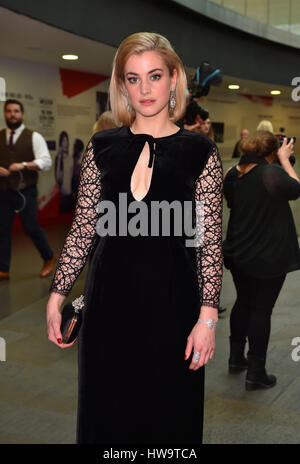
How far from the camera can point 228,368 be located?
3.83 m

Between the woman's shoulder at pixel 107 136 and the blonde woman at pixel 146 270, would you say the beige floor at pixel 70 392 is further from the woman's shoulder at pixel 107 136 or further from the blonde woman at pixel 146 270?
the woman's shoulder at pixel 107 136

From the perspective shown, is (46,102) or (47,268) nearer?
(47,268)

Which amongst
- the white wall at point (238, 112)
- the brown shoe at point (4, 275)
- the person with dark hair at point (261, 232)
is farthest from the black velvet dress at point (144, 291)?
the white wall at point (238, 112)

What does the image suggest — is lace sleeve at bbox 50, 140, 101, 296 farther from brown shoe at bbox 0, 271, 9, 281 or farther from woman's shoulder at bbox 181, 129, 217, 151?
brown shoe at bbox 0, 271, 9, 281

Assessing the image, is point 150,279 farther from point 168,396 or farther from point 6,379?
point 6,379

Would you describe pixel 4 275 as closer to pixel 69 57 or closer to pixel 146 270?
pixel 69 57

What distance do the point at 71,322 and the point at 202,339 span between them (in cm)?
42

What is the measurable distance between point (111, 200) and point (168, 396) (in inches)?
25.9

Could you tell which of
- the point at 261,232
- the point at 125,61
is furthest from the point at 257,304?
the point at 125,61

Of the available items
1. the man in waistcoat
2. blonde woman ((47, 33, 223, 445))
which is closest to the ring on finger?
blonde woman ((47, 33, 223, 445))

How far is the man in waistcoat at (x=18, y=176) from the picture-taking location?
612 cm

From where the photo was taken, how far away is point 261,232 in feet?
11.5

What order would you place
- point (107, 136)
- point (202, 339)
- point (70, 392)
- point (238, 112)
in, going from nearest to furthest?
point (202, 339), point (107, 136), point (70, 392), point (238, 112)
